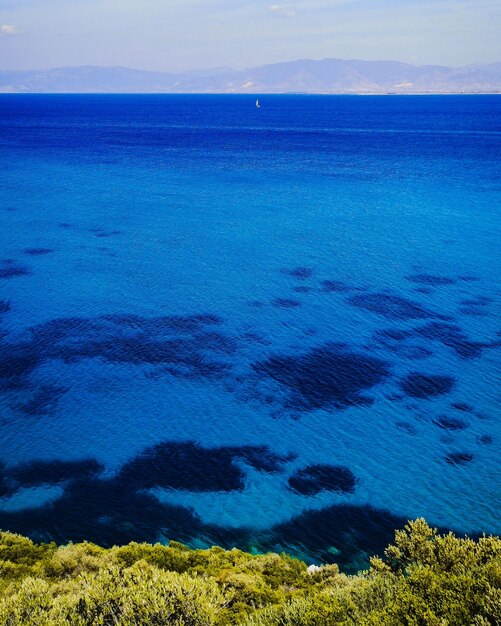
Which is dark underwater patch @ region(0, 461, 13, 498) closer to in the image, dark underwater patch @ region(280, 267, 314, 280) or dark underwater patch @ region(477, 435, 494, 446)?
dark underwater patch @ region(477, 435, 494, 446)

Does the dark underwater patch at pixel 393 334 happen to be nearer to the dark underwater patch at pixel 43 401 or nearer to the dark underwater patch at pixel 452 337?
the dark underwater patch at pixel 452 337

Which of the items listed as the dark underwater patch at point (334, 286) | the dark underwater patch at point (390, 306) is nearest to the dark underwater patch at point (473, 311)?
the dark underwater patch at point (390, 306)

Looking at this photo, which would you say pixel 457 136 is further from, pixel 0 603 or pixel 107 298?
pixel 0 603

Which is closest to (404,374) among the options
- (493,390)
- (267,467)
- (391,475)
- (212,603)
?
(493,390)

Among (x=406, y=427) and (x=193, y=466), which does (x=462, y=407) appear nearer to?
(x=406, y=427)

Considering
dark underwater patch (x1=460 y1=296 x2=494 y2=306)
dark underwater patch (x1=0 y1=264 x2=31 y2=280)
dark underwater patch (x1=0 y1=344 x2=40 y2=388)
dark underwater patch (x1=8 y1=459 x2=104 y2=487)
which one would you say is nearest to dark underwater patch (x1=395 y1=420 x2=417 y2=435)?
dark underwater patch (x1=8 y1=459 x2=104 y2=487)

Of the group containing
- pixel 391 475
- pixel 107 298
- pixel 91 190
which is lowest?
pixel 391 475
